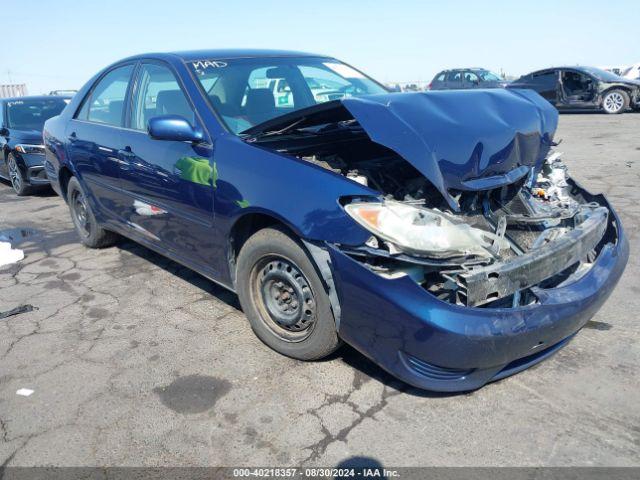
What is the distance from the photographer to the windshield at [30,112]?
8.35m

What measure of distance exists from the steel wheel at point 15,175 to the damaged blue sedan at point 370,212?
5038 millimetres

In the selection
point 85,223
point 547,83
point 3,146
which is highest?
point 547,83

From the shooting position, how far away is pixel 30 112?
8531mm

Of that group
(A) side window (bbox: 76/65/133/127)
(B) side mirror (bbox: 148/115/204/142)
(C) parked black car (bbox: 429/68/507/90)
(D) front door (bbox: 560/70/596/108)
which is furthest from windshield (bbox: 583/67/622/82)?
(B) side mirror (bbox: 148/115/204/142)

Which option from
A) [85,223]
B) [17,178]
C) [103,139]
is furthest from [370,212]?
[17,178]

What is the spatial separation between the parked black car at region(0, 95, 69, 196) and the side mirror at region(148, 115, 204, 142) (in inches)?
227

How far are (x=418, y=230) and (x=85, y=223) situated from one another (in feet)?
13.2

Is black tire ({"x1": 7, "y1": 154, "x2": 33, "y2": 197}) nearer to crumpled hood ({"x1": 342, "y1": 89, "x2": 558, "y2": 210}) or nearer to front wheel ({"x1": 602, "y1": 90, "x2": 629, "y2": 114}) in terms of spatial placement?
crumpled hood ({"x1": 342, "y1": 89, "x2": 558, "y2": 210})

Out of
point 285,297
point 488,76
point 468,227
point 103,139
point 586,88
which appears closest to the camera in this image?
point 468,227

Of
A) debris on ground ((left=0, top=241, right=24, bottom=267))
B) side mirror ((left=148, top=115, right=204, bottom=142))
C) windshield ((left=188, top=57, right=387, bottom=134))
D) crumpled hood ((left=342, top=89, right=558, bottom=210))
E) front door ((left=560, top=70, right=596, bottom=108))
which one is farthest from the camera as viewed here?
front door ((left=560, top=70, right=596, bottom=108))

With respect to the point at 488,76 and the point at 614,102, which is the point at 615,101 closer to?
the point at 614,102

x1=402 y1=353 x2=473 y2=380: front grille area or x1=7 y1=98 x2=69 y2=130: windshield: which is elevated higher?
x1=7 y1=98 x2=69 y2=130: windshield

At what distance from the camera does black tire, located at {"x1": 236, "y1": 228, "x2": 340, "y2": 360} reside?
2.61 meters

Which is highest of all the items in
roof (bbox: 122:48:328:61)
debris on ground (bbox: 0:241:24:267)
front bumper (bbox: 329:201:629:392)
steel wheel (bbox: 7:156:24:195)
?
roof (bbox: 122:48:328:61)
